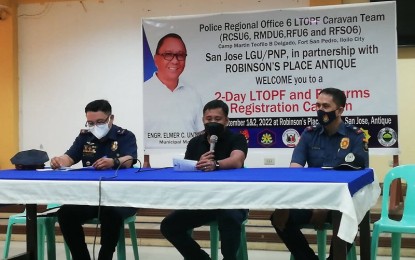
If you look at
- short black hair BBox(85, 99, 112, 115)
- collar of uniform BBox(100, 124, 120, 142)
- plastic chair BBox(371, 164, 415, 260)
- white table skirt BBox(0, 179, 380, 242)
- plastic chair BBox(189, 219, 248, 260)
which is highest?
short black hair BBox(85, 99, 112, 115)

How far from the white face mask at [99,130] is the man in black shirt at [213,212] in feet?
1.73

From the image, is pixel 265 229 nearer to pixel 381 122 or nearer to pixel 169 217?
pixel 381 122

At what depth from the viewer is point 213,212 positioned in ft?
8.43

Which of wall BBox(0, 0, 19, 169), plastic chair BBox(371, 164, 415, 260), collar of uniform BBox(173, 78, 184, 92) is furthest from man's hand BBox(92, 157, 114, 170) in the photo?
wall BBox(0, 0, 19, 169)

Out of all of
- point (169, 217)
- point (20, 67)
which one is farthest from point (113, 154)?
point (20, 67)

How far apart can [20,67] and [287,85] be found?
3571 millimetres

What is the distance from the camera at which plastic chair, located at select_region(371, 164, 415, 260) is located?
2609 mm

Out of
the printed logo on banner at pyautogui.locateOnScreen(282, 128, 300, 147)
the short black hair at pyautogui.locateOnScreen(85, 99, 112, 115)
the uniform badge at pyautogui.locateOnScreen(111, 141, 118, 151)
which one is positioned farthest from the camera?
the printed logo on banner at pyautogui.locateOnScreen(282, 128, 300, 147)

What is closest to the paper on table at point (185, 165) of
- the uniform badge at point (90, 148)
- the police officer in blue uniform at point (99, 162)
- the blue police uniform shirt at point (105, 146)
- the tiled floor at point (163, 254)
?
the police officer in blue uniform at point (99, 162)

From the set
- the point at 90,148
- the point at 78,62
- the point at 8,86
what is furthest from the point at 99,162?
the point at 8,86

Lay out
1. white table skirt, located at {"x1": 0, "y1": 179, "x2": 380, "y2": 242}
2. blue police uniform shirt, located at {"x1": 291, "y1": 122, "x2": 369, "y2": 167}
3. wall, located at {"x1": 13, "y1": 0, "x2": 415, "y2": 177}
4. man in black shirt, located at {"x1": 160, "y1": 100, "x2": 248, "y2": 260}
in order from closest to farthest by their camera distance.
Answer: white table skirt, located at {"x1": 0, "y1": 179, "x2": 380, "y2": 242}, man in black shirt, located at {"x1": 160, "y1": 100, "x2": 248, "y2": 260}, blue police uniform shirt, located at {"x1": 291, "y1": 122, "x2": 369, "y2": 167}, wall, located at {"x1": 13, "y1": 0, "x2": 415, "y2": 177}

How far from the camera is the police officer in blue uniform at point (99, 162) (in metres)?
2.64

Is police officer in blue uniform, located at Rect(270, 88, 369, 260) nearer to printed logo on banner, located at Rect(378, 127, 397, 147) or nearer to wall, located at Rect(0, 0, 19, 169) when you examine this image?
printed logo on banner, located at Rect(378, 127, 397, 147)

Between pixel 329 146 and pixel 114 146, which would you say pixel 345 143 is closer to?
pixel 329 146
